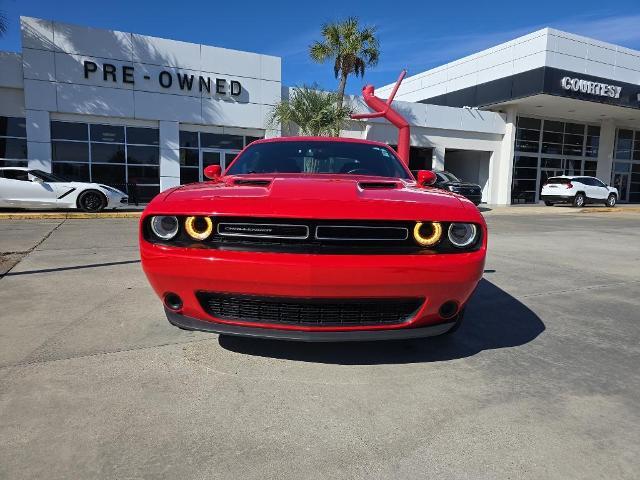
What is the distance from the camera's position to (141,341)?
3.05 metres

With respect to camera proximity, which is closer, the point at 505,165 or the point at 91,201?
the point at 91,201

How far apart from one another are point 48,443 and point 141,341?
1178 millimetres

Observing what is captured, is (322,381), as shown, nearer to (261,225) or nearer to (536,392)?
(261,225)

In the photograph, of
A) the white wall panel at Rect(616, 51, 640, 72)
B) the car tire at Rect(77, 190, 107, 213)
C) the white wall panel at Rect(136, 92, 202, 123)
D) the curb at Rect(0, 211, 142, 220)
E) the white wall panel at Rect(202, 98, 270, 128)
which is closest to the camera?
the curb at Rect(0, 211, 142, 220)

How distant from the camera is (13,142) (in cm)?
1608

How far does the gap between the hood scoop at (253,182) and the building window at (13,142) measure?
1690 cm

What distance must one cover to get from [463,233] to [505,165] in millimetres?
24348

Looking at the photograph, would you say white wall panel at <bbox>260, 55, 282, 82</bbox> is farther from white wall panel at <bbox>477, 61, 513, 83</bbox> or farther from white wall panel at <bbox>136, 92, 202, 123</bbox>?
white wall panel at <bbox>477, 61, 513, 83</bbox>

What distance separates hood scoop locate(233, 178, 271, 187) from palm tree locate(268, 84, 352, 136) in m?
15.2

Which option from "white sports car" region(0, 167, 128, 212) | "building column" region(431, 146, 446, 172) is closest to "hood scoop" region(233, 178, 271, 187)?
"white sports car" region(0, 167, 128, 212)

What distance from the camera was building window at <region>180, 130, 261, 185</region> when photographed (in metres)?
18.0

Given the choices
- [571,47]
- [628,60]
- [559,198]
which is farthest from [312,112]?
[628,60]

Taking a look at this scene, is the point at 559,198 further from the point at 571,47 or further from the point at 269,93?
the point at 269,93

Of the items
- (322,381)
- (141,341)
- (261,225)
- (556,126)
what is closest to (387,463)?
(322,381)
